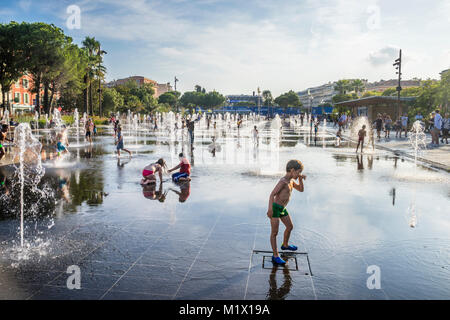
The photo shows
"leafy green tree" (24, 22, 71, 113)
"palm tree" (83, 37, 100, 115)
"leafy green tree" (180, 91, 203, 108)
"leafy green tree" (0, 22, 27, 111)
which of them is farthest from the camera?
"leafy green tree" (180, 91, 203, 108)

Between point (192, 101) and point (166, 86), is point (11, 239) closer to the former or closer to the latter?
point (192, 101)

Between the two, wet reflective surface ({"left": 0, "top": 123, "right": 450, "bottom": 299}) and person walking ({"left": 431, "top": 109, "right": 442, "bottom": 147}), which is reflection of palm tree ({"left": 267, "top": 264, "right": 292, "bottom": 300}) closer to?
wet reflective surface ({"left": 0, "top": 123, "right": 450, "bottom": 299})

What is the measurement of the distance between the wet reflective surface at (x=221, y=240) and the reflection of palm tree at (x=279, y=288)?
0.04ft

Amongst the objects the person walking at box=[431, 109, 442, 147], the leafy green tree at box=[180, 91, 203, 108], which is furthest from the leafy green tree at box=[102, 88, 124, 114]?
the leafy green tree at box=[180, 91, 203, 108]

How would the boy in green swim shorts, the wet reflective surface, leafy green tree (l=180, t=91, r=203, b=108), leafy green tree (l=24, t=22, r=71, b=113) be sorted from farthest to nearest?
leafy green tree (l=180, t=91, r=203, b=108)
leafy green tree (l=24, t=22, r=71, b=113)
the boy in green swim shorts
the wet reflective surface

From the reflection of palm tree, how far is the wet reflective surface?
1 centimetres

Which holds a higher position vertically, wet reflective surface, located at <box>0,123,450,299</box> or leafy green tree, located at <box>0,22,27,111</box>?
leafy green tree, located at <box>0,22,27,111</box>

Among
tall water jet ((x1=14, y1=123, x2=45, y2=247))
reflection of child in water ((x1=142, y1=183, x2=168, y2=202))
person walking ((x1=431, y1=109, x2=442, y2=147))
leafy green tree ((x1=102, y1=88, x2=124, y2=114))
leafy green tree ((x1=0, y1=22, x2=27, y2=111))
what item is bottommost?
reflection of child in water ((x1=142, y1=183, x2=168, y2=202))

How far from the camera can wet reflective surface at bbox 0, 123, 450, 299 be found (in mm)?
4445

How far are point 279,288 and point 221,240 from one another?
177 centimetres

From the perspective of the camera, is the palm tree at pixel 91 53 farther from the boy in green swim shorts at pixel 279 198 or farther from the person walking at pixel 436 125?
the boy in green swim shorts at pixel 279 198

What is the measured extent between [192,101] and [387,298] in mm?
144411

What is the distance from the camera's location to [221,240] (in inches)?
238
